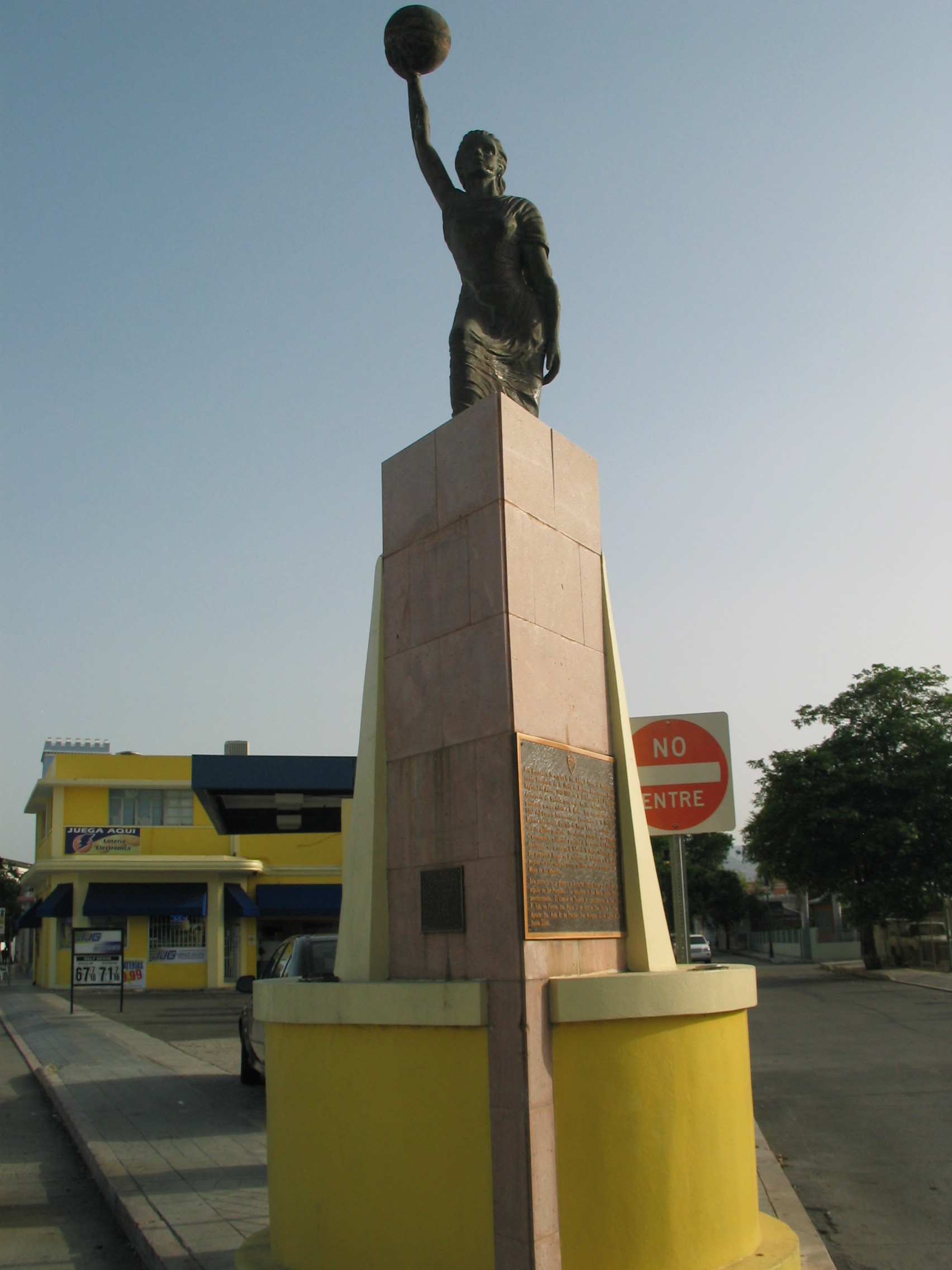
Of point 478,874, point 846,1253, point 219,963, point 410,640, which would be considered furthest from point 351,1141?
point 219,963

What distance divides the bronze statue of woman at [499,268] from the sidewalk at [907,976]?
77.6ft

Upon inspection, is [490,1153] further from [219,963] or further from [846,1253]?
[219,963]

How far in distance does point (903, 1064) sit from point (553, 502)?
35.7ft

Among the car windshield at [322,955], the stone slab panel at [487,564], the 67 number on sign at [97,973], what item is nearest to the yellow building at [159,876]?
the 67 number on sign at [97,973]

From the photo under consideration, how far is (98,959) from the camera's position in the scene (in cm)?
2462

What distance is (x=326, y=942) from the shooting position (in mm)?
11891

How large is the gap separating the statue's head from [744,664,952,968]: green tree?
2971 cm

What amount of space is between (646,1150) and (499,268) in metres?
5.15

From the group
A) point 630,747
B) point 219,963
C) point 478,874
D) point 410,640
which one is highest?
point 410,640

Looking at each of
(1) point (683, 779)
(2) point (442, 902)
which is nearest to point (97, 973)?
(1) point (683, 779)

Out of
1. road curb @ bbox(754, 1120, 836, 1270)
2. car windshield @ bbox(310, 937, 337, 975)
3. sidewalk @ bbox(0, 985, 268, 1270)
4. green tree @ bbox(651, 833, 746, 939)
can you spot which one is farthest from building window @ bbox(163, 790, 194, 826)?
green tree @ bbox(651, 833, 746, 939)

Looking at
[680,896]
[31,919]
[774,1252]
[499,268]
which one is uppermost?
[499,268]

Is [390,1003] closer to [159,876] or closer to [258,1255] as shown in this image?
[258,1255]

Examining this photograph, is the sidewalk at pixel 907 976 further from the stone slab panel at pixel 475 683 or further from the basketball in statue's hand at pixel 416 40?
the basketball in statue's hand at pixel 416 40
